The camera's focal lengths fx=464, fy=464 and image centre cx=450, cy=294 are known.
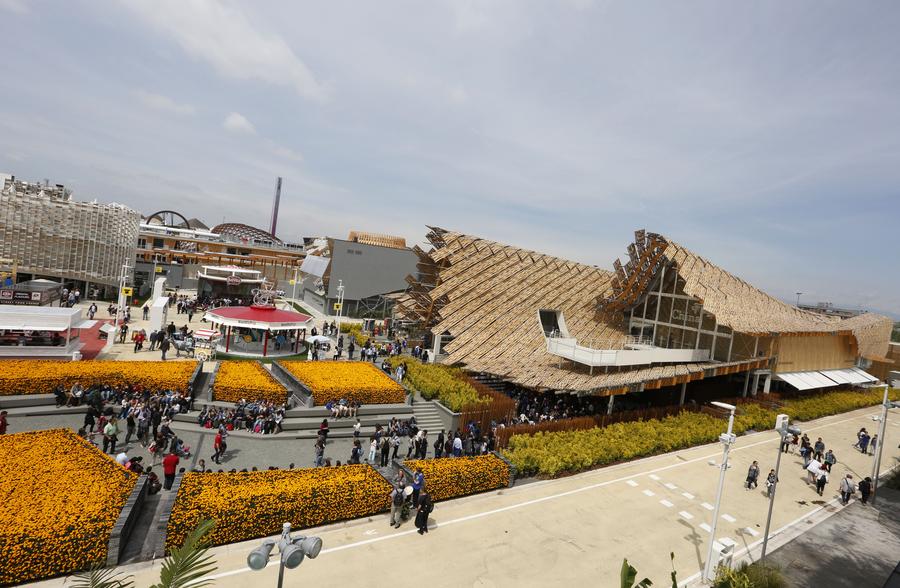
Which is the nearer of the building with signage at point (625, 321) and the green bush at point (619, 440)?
the green bush at point (619, 440)

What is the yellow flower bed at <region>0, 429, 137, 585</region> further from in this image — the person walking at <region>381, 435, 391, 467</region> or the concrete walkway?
the person walking at <region>381, 435, 391, 467</region>

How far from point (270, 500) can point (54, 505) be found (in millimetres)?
4506

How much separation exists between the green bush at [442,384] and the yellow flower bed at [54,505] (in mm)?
13089

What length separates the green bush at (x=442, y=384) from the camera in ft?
72.2

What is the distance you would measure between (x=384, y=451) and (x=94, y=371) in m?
13.0

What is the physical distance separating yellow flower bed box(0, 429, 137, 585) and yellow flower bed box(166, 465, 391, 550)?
1.42 meters

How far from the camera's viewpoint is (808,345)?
31578 millimetres

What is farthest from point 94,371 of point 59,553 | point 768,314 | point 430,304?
point 768,314

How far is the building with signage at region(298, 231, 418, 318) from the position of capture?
159 ft

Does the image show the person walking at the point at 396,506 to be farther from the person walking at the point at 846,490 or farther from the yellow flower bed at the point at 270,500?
the person walking at the point at 846,490

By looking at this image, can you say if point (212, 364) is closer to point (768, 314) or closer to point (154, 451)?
point (154, 451)

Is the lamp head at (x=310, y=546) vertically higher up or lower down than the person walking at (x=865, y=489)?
higher up

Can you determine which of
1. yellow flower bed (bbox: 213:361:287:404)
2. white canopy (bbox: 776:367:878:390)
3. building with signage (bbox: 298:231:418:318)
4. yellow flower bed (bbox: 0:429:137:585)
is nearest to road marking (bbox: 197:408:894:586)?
yellow flower bed (bbox: 0:429:137:585)

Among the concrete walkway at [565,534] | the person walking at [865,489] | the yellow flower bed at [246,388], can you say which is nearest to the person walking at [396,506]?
the concrete walkway at [565,534]
